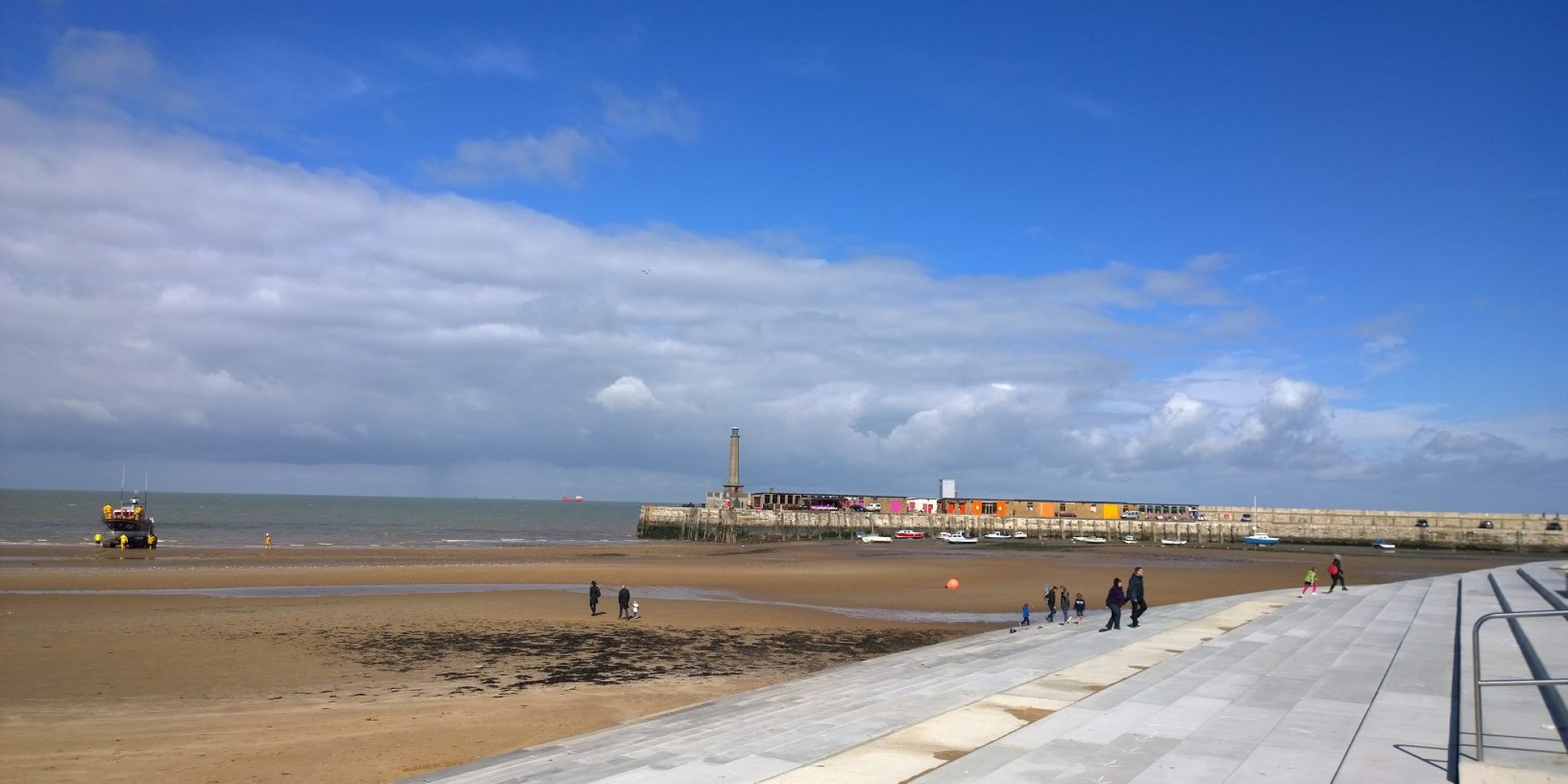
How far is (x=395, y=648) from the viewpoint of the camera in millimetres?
22641

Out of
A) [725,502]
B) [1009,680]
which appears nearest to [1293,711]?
[1009,680]

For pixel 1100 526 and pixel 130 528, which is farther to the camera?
pixel 1100 526

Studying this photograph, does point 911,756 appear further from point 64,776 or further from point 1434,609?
point 1434,609

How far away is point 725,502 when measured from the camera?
98.9 meters

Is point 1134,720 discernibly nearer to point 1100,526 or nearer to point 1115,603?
point 1115,603

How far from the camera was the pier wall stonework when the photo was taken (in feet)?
285

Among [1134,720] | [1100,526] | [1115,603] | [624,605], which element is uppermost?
A: [1115,603]

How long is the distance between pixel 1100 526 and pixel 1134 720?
86.8 metres

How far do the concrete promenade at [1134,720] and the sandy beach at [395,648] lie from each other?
2955 mm

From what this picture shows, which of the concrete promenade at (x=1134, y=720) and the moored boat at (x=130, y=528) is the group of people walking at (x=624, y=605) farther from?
the moored boat at (x=130, y=528)

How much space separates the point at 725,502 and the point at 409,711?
3275 inches

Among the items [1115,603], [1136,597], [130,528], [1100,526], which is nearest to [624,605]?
[1115,603]

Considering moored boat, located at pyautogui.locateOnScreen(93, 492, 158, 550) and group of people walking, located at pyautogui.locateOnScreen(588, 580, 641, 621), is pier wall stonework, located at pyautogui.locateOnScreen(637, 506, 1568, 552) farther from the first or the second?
group of people walking, located at pyautogui.locateOnScreen(588, 580, 641, 621)

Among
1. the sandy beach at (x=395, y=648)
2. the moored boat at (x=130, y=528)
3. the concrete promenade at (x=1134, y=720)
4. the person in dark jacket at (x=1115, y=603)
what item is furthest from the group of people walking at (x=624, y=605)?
the moored boat at (x=130, y=528)
